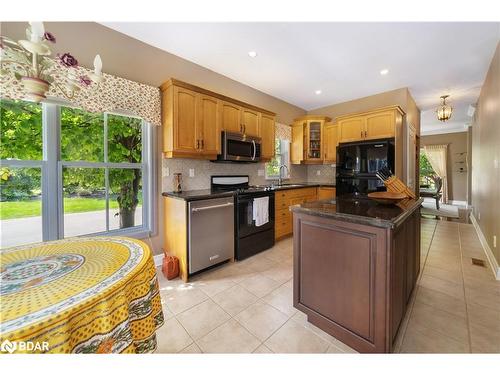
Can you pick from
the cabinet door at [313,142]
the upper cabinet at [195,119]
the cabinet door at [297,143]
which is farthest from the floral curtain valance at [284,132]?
the upper cabinet at [195,119]

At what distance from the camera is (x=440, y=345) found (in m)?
1.39

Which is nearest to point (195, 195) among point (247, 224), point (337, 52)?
point (247, 224)

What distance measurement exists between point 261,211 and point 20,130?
2617 millimetres

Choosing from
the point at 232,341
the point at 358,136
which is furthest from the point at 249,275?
the point at 358,136

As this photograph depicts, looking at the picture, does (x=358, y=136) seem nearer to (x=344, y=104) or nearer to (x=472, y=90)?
(x=344, y=104)

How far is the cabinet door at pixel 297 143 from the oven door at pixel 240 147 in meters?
1.51

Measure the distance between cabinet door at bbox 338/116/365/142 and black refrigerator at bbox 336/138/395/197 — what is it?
8.5 inches

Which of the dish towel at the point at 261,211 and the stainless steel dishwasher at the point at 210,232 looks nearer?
the stainless steel dishwasher at the point at 210,232

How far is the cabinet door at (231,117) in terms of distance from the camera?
2939mm

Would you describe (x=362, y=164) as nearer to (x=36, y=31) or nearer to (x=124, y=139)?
(x=124, y=139)

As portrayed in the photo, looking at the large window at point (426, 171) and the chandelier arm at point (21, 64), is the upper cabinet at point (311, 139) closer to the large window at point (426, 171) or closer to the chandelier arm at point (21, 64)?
the chandelier arm at point (21, 64)
